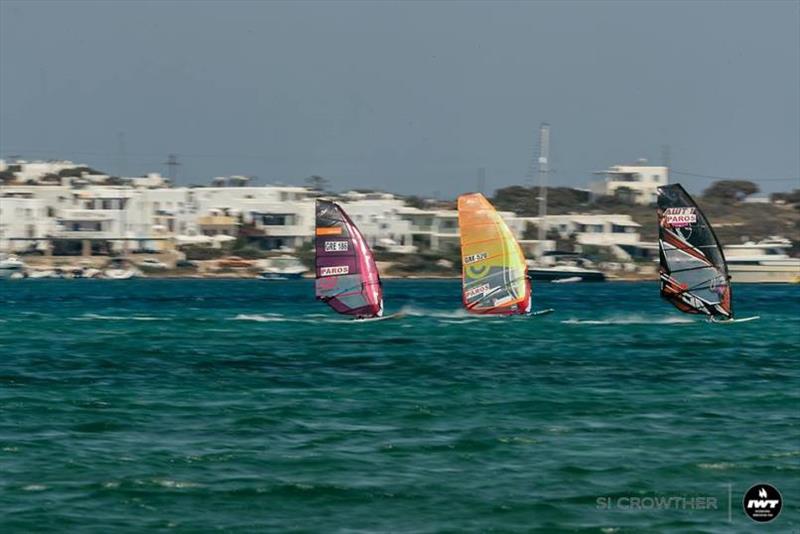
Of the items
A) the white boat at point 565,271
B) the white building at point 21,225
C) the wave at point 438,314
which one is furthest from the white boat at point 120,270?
the wave at point 438,314

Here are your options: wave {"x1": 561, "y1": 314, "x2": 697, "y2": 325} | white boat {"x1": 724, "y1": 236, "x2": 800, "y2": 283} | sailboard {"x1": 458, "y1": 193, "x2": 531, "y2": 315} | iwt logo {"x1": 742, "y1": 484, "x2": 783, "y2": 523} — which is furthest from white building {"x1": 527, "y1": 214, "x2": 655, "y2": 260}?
iwt logo {"x1": 742, "y1": 484, "x2": 783, "y2": 523}

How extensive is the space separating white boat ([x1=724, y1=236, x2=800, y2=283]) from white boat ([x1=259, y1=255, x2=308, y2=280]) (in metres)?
41.0

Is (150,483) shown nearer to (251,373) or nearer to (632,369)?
(251,373)

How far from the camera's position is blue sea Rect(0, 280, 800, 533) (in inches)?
856

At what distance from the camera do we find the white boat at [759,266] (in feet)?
459

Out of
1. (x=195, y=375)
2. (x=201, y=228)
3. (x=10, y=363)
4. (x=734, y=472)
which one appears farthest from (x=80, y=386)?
(x=201, y=228)

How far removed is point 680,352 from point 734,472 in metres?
24.5

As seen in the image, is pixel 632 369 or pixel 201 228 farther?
pixel 201 228

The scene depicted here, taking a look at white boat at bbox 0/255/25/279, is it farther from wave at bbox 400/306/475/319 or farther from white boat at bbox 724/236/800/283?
wave at bbox 400/306/475/319

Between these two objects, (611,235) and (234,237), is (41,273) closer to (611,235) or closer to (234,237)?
(234,237)

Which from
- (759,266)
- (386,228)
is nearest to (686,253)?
(759,266)

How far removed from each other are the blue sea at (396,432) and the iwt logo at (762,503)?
6.9 inches

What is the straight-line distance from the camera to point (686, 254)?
5578 cm

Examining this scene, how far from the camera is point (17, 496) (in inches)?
890
